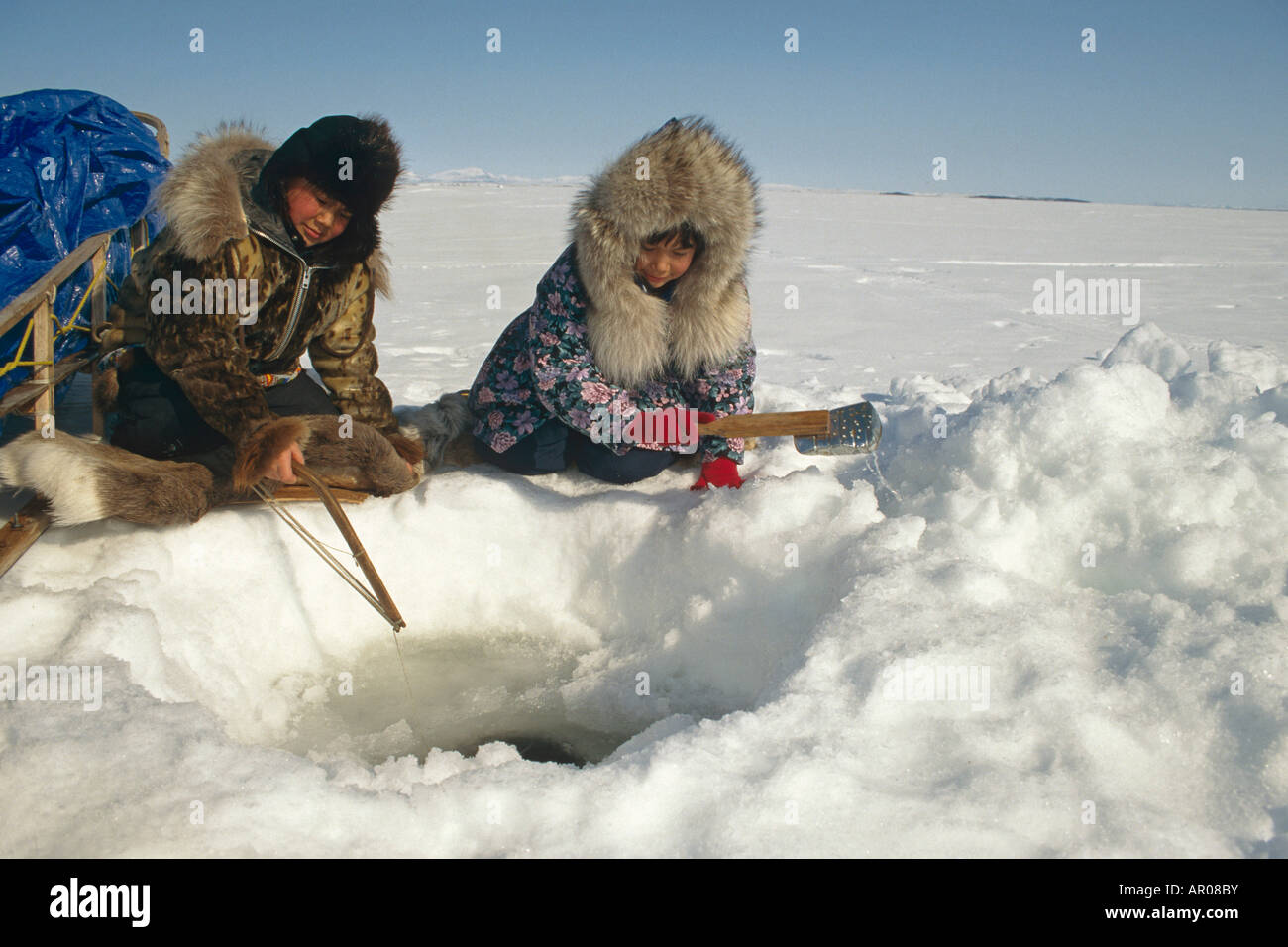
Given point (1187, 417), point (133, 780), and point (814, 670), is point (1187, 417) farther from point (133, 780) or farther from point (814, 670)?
point (133, 780)

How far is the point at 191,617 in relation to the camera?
84.6 inches

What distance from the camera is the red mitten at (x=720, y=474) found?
2664 mm

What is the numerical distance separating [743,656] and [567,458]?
100 centimetres

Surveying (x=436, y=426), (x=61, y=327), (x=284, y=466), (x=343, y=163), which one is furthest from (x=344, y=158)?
(x=61, y=327)

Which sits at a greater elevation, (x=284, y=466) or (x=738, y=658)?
(x=284, y=466)

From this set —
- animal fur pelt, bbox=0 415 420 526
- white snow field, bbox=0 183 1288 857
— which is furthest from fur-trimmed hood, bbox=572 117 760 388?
animal fur pelt, bbox=0 415 420 526

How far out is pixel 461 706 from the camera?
2201mm

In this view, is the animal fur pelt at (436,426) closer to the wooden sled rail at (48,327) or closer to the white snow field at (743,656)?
the white snow field at (743,656)

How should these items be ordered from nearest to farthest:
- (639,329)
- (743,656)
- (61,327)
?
(743,656) → (639,329) → (61,327)

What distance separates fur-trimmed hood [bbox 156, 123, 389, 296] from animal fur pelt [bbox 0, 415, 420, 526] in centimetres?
50

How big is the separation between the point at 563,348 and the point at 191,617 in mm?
1283

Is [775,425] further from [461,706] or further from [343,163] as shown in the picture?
[343,163]

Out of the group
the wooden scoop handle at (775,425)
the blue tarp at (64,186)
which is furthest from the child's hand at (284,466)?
the blue tarp at (64,186)

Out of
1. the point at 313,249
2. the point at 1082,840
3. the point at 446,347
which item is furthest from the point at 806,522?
the point at 446,347
